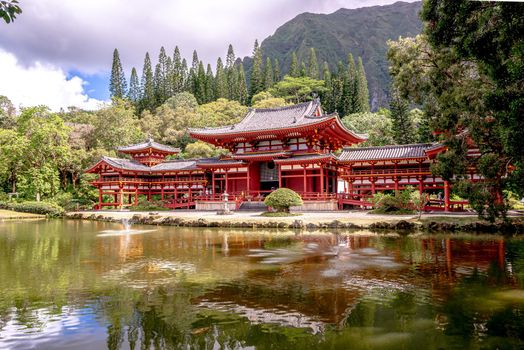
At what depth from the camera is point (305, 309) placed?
7.36 m

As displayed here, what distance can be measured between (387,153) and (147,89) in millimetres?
70401

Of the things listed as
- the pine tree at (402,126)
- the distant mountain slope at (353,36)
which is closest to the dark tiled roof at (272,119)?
the pine tree at (402,126)

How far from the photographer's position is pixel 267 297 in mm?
8203

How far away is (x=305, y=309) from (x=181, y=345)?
8.54 ft

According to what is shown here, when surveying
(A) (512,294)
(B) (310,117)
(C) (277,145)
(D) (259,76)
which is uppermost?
(D) (259,76)

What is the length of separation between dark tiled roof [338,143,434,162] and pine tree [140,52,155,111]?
63.0m

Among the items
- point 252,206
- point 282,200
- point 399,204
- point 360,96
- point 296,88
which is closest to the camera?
point 399,204

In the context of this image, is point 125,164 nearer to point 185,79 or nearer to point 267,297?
point 267,297

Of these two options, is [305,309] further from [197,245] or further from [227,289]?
[197,245]

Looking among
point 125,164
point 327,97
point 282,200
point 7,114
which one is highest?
point 327,97

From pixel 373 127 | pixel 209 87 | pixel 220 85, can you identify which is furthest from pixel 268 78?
pixel 373 127

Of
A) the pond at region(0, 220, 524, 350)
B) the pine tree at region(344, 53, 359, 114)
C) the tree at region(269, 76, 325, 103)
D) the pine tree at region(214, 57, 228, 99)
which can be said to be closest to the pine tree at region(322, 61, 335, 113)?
the tree at region(269, 76, 325, 103)

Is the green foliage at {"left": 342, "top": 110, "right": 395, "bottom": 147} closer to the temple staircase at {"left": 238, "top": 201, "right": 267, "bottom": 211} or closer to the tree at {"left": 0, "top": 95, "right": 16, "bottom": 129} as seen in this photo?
the temple staircase at {"left": 238, "top": 201, "right": 267, "bottom": 211}

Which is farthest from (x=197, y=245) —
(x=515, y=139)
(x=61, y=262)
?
(x=515, y=139)
